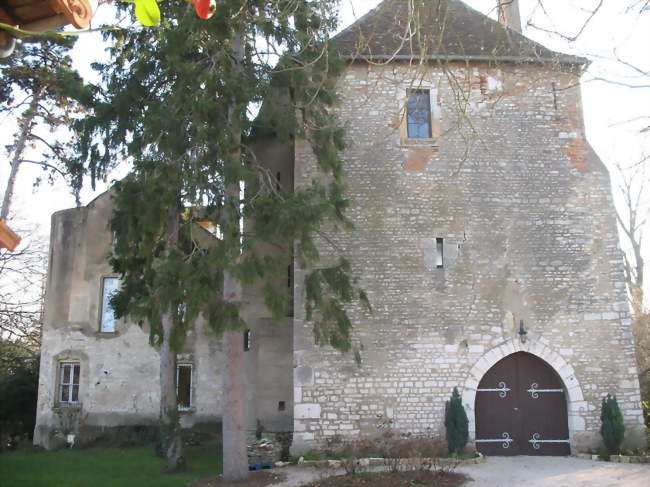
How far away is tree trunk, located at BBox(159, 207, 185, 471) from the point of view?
1011 centimetres

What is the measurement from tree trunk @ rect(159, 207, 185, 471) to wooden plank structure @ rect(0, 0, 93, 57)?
6.98 meters

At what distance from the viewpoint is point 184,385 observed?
14320 millimetres

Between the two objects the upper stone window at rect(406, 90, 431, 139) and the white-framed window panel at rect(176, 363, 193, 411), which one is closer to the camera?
the upper stone window at rect(406, 90, 431, 139)

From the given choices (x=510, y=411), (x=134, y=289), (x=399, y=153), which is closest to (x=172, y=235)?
(x=134, y=289)

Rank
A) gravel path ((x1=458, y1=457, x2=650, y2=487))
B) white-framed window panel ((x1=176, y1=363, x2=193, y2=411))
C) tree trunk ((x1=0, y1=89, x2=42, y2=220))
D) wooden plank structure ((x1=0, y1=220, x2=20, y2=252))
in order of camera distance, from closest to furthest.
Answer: wooden plank structure ((x1=0, y1=220, x2=20, y2=252))
gravel path ((x1=458, y1=457, x2=650, y2=487))
white-framed window panel ((x1=176, y1=363, x2=193, y2=411))
tree trunk ((x1=0, y1=89, x2=42, y2=220))

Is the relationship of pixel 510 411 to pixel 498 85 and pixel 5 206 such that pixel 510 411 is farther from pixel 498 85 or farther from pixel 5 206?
pixel 5 206

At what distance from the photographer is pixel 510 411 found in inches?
431

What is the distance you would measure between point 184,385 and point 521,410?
8.02 meters

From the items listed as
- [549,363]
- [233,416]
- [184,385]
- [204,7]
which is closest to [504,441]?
[549,363]

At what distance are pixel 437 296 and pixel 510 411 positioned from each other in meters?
2.58

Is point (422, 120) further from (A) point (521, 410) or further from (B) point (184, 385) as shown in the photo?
(B) point (184, 385)

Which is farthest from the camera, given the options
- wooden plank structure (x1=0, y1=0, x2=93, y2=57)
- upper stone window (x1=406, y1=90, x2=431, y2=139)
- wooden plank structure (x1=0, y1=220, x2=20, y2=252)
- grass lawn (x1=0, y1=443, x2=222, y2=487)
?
upper stone window (x1=406, y1=90, x2=431, y2=139)

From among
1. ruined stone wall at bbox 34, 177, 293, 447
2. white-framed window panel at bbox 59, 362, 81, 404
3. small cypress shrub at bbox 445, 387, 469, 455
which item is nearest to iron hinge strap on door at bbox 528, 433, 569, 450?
small cypress shrub at bbox 445, 387, 469, 455

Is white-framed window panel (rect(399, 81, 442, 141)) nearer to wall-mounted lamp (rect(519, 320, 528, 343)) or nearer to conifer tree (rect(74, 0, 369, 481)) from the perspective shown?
conifer tree (rect(74, 0, 369, 481))
